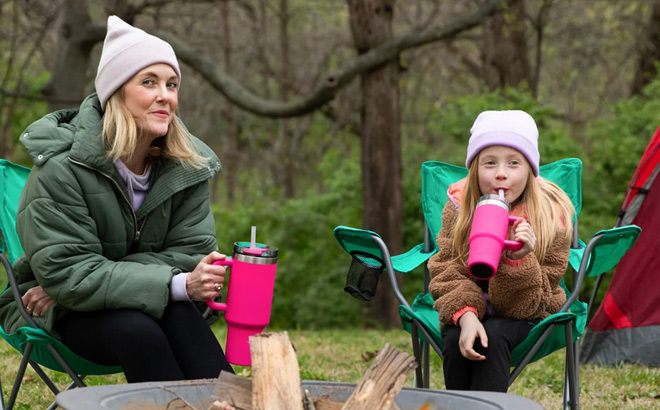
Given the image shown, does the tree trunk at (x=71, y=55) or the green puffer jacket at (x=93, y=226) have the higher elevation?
the tree trunk at (x=71, y=55)

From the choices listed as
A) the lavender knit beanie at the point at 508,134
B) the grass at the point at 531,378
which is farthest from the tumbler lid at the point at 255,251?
the grass at the point at 531,378

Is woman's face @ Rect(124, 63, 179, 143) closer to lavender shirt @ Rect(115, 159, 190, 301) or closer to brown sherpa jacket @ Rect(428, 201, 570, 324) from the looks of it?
lavender shirt @ Rect(115, 159, 190, 301)

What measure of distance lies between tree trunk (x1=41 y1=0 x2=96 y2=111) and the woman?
4.84 meters

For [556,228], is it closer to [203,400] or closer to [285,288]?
[203,400]

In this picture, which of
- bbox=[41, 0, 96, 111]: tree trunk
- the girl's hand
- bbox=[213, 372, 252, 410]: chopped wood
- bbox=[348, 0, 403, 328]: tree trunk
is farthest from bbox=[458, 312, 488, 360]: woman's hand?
bbox=[41, 0, 96, 111]: tree trunk

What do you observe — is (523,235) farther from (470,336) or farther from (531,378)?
(531,378)

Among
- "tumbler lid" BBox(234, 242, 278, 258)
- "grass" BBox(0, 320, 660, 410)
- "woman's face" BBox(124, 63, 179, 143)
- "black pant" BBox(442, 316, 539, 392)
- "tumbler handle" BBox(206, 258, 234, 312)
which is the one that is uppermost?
"woman's face" BBox(124, 63, 179, 143)

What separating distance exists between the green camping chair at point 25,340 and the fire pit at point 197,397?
0.67m

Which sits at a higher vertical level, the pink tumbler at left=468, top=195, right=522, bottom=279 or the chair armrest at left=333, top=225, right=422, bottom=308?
the pink tumbler at left=468, top=195, right=522, bottom=279

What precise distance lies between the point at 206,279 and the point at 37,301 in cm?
54

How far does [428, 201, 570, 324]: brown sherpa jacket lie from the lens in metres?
2.54

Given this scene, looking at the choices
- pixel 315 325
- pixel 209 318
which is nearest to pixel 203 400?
pixel 209 318

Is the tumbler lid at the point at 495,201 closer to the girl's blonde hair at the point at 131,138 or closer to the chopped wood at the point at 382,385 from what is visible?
the chopped wood at the point at 382,385

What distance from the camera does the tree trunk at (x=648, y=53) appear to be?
360 inches
